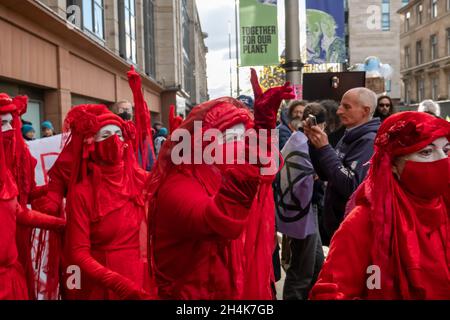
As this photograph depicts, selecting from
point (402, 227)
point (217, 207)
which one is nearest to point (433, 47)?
point (402, 227)

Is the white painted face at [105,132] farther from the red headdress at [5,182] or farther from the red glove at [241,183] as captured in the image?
the red glove at [241,183]

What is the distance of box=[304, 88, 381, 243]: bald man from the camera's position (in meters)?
3.38

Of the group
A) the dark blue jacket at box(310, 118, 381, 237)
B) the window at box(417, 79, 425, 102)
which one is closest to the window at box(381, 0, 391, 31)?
the dark blue jacket at box(310, 118, 381, 237)

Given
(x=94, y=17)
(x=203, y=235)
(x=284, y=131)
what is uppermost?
(x=94, y=17)

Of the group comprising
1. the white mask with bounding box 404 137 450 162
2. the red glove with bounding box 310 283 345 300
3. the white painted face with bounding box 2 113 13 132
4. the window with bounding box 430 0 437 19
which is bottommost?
the red glove with bounding box 310 283 345 300

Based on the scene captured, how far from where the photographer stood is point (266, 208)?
2117 mm

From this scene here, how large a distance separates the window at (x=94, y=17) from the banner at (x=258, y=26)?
18.5 feet

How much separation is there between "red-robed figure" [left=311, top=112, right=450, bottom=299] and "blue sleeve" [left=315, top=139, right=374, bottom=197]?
40.9 inches

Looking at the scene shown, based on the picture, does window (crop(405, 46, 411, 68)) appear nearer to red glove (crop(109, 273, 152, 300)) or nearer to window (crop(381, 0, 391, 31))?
window (crop(381, 0, 391, 31))

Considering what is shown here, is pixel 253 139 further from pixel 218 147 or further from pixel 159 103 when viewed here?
pixel 159 103

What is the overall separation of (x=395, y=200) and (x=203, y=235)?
89 cm

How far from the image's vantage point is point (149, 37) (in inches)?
971

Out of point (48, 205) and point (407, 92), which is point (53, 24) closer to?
point (48, 205)

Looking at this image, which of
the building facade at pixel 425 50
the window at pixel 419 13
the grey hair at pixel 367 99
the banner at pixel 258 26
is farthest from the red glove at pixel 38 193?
the window at pixel 419 13
